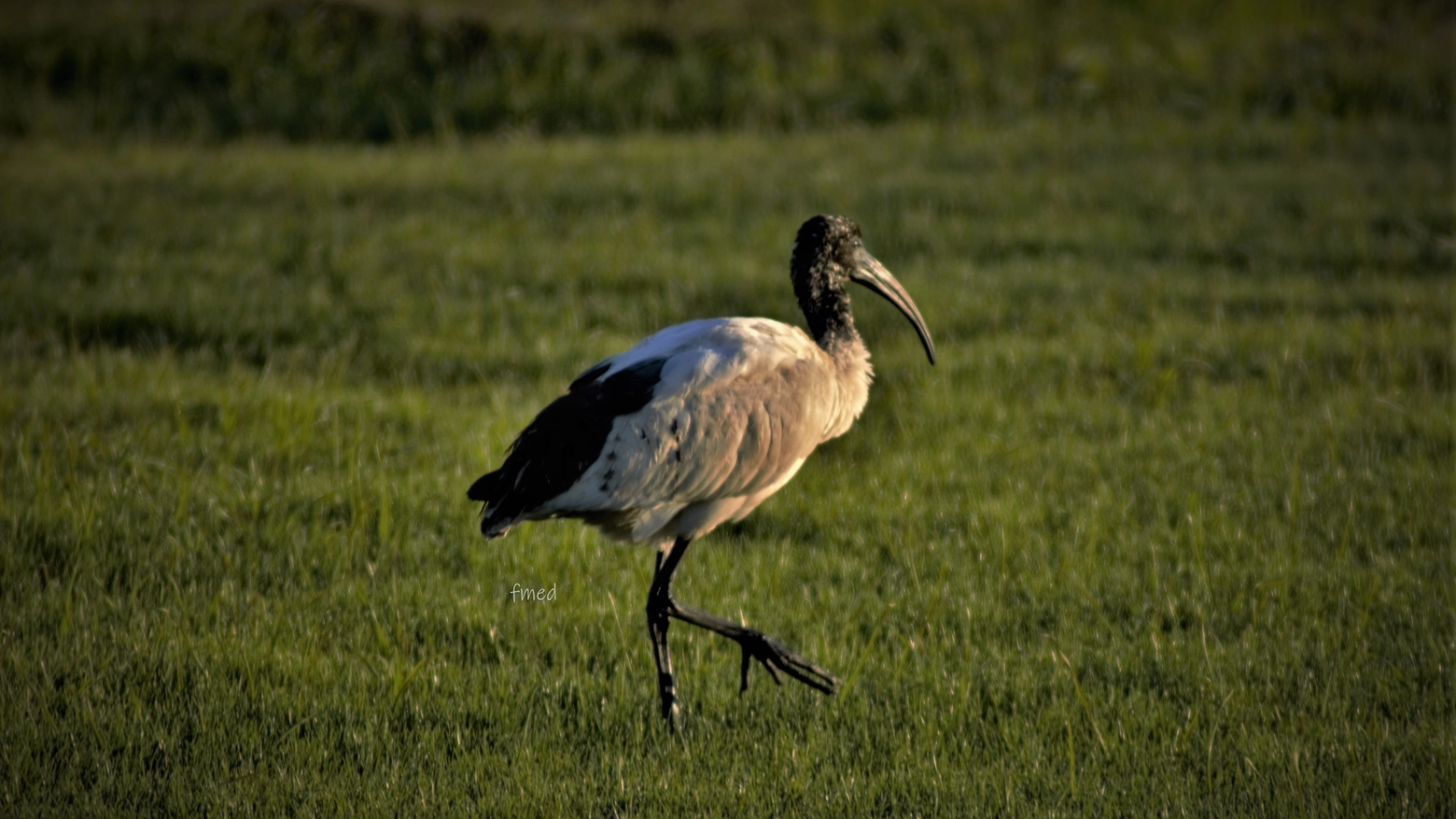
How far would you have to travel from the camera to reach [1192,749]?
4.27m

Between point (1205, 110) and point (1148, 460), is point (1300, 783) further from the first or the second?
point (1205, 110)

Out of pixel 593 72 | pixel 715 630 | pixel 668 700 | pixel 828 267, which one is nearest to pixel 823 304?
pixel 828 267

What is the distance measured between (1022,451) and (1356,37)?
11.5 meters

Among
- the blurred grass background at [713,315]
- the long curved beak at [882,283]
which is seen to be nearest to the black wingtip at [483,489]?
the blurred grass background at [713,315]

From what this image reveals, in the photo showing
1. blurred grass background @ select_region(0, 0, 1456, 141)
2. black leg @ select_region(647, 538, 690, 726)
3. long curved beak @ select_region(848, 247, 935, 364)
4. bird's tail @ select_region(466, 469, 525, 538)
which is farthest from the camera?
blurred grass background @ select_region(0, 0, 1456, 141)

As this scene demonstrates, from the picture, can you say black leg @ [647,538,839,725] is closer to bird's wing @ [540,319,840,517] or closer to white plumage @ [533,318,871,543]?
white plumage @ [533,318,871,543]

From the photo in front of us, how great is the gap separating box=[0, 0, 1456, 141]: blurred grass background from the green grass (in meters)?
2.25

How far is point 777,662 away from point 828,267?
1539 mm

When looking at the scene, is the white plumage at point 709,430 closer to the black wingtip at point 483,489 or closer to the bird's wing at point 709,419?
the bird's wing at point 709,419

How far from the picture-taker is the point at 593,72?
14172 millimetres

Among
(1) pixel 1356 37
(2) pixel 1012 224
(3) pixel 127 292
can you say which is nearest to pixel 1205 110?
(1) pixel 1356 37

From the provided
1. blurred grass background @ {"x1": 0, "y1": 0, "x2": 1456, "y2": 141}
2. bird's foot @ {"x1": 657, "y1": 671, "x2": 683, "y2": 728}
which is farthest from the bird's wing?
blurred grass background @ {"x1": 0, "y1": 0, "x2": 1456, "y2": 141}

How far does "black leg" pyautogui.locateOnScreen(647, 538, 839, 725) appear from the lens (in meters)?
4.60

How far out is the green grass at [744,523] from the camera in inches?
166
